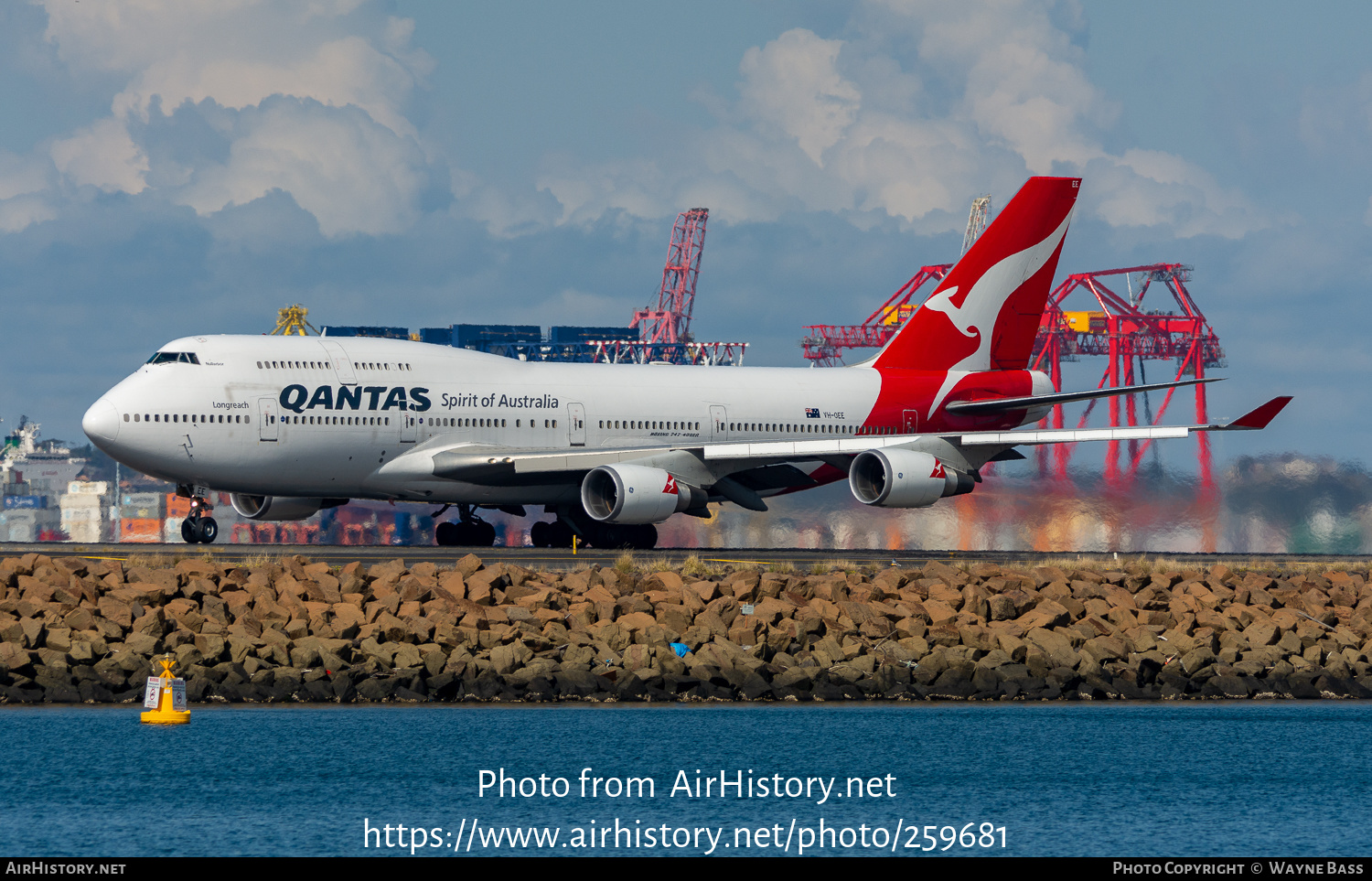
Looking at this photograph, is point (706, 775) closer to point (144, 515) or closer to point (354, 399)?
point (354, 399)

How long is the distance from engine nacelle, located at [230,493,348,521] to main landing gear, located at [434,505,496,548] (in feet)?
9.16

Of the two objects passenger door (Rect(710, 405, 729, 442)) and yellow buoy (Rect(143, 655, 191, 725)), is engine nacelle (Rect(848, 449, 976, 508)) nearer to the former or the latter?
passenger door (Rect(710, 405, 729, 442))

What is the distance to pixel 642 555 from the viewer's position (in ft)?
123

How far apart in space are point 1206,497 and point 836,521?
8.65 meters

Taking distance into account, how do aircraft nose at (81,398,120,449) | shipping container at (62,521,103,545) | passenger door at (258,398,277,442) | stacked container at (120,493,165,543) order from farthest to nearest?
stacked container at (120,493,165,543), shipping container at (62,521,103,545), passenger door at (258,398,277,442), aircraft nose at (81,398,120,449)

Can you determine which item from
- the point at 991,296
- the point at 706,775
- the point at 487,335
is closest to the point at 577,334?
the point at 487,335

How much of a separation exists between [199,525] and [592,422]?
8947 mm

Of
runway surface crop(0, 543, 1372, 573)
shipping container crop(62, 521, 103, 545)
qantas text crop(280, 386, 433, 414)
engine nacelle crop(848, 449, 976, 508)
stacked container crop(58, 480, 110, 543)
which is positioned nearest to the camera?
runway surface crop(0, 543, 1372, 573)

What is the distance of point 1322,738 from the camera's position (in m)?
22.5

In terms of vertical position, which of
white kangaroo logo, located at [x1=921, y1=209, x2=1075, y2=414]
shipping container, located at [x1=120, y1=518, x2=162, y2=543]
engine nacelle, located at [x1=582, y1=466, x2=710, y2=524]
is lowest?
engine nacelle, located at [x1=582, y1=466, x2=710, y2=524]

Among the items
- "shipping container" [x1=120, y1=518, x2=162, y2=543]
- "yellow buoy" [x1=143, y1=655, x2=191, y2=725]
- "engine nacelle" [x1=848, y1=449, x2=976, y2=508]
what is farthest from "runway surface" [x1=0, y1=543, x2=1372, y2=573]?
"shipping container" [x1=120, y1=518, x2=162, y2=543]

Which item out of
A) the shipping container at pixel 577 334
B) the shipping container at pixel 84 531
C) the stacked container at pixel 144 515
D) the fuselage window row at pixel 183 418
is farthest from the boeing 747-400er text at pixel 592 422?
the shipping container at pixel 577 334

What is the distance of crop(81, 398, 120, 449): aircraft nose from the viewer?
1384 inches

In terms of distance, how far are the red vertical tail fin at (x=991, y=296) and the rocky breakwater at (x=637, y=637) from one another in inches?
661
